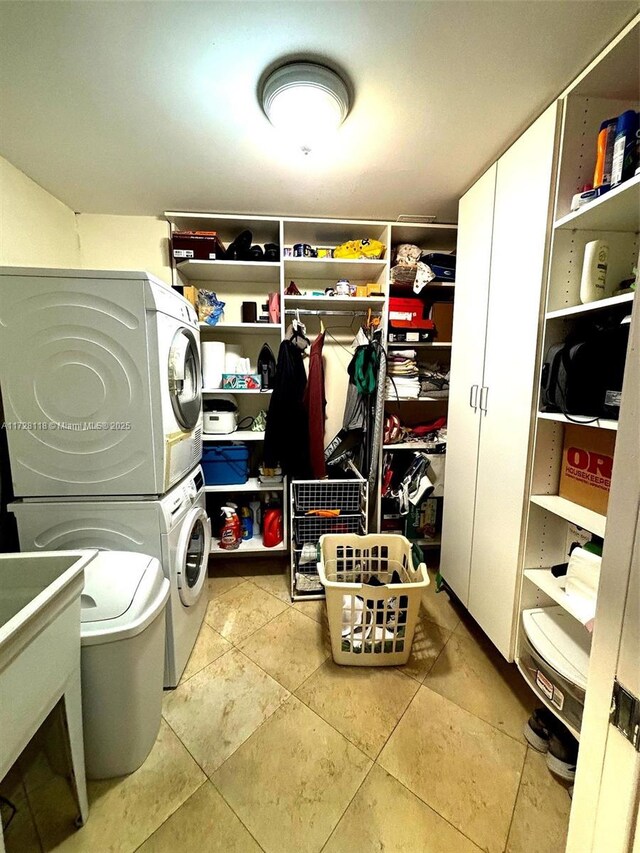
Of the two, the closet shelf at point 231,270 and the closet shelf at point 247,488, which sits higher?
the closet shelf at point 231,270

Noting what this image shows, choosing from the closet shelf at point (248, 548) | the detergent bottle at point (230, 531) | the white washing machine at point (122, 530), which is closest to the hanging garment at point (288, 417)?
the detergent bottle at point (230, 531)

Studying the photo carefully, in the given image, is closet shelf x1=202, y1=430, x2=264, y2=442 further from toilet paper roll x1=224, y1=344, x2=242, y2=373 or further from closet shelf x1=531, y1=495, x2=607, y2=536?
closet shelf x1=531, y1=495, x2=607, y2=536

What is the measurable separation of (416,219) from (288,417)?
5.25 feet

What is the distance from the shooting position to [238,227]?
223 cm

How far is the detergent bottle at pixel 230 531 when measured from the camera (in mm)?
2240

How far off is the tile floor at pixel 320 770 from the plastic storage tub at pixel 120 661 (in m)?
0.11

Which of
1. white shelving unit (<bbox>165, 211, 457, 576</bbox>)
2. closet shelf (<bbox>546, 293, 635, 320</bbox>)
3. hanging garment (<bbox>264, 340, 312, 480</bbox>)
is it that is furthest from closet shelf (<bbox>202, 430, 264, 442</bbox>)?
closet shelf (<bbox>546, 293, 635, 320</bbox>)

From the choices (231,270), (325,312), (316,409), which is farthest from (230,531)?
(231,270)

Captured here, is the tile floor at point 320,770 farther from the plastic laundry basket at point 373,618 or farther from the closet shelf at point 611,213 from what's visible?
the closet shelf at point 611,213

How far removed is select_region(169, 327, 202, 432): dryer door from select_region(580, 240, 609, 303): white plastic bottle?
1.62 metres

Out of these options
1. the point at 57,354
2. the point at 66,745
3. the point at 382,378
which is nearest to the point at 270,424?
the point at 382,378

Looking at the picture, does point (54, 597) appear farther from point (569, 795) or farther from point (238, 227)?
point (238, 227)

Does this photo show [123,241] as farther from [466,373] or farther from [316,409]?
[466,373]

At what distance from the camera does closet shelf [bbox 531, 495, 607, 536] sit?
111 cm
